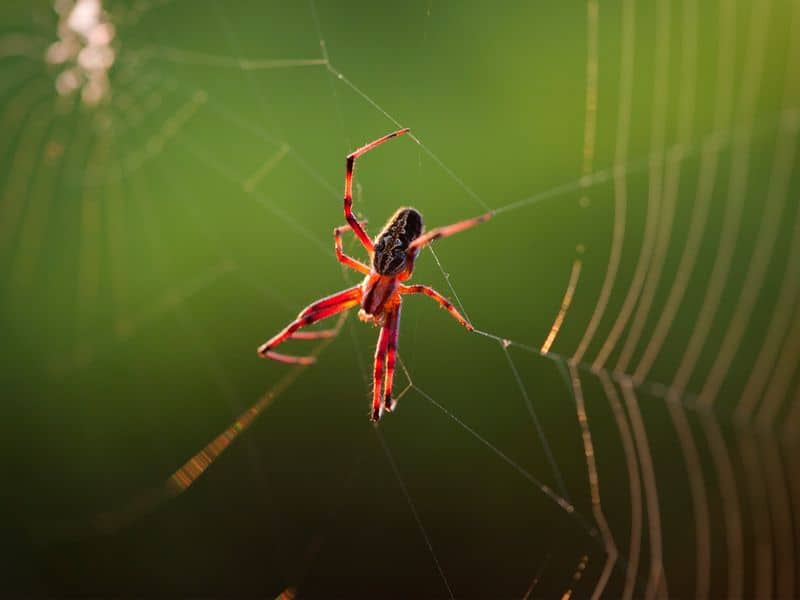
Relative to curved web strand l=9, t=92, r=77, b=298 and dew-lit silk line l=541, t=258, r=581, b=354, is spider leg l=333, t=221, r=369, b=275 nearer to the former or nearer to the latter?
dew-lit silk line l=541, t=258, r=581, b=354

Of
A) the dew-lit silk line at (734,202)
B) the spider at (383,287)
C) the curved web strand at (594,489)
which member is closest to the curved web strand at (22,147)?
the spider at (383,287)

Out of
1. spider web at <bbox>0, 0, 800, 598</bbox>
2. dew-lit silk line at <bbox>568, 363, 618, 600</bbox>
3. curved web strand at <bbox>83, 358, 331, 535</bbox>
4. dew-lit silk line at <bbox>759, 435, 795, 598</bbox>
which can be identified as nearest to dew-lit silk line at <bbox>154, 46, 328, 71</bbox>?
spider web at <bbox>0, 0, 800, 598</bbox>

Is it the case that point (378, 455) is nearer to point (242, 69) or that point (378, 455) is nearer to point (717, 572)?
point (717, 572)

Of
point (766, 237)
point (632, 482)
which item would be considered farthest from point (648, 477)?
point (766, 237)

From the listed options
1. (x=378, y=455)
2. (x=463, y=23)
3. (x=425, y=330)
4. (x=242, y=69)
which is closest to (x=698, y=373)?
(x=425, y=330)

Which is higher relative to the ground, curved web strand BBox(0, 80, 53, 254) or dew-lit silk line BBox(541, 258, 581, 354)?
dew-lit silk line BBox(541, 258, 581, 354)

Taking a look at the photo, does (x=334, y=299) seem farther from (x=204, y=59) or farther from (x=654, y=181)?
(x=204, y=59)
